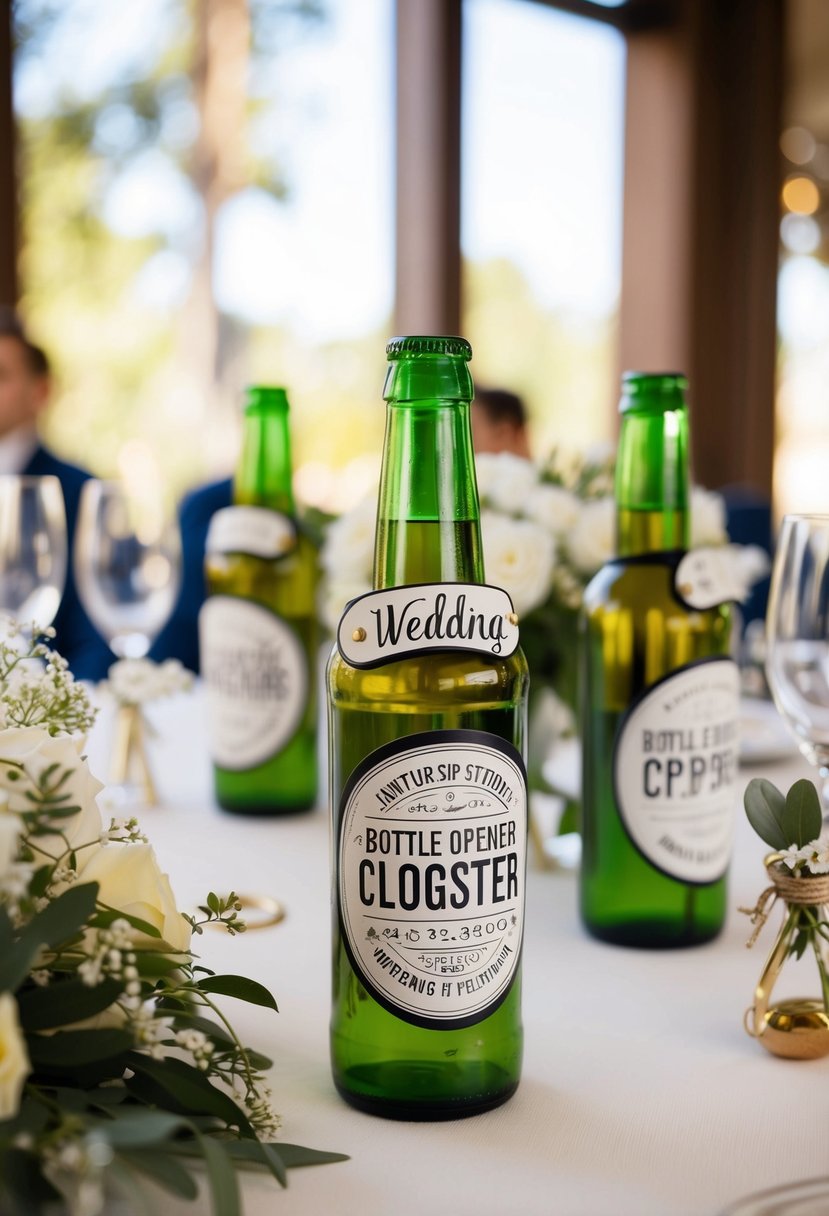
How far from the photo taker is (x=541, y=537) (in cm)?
88

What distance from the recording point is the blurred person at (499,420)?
288cm

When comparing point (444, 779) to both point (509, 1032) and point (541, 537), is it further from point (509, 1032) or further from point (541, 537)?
point (541, 537)

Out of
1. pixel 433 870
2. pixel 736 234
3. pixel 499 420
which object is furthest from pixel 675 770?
pixel 736 234

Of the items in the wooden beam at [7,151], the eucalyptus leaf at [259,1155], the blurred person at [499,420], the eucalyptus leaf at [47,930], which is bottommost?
the eucalyptus leaf at [259,1155]

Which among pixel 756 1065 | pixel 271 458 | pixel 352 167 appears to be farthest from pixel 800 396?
pixel 756 1065

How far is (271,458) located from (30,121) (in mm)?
4251

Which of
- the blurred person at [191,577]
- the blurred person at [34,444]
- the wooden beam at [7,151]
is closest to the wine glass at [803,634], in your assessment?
the blurred person at [191,577]

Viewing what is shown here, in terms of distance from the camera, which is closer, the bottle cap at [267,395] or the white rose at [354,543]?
the white rose at [354,543]

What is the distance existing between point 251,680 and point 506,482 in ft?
0.89

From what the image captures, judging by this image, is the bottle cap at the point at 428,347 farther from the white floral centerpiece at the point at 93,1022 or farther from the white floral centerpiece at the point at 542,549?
the white floral centerpiece at the point at 542,549

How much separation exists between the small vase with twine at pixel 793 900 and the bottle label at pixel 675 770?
135 mm

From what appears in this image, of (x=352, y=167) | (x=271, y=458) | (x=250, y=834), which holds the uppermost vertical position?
(x=352, y=167)

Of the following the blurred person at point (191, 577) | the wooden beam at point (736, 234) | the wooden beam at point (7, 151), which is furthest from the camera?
the wooden beam at point (736, 234)

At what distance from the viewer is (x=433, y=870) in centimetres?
48
